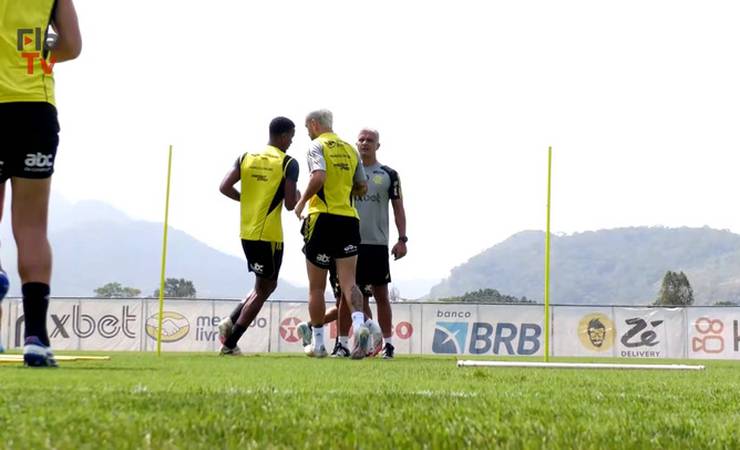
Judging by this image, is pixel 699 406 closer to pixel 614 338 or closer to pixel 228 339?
pixel 228 339

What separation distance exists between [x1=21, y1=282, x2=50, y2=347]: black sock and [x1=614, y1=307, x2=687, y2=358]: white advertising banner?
2000cm

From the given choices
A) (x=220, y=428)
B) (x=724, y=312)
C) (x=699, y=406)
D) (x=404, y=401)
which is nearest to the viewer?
(x=220, y=428)

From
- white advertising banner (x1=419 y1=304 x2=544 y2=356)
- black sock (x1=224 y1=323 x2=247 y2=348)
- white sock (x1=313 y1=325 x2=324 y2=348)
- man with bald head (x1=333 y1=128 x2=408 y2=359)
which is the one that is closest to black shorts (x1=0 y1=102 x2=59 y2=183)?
white sock (x1=313 y1=325 x2=324 y2=348)

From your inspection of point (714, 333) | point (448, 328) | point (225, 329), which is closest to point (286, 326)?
point (448, 328)

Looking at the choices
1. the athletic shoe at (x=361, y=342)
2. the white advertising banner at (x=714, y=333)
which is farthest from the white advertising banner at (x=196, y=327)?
the athletic shoe at (x=361, y=342)

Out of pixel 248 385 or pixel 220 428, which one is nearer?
pixel 220 428

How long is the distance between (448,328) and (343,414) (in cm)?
2085

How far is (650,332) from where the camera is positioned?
75.2 ft

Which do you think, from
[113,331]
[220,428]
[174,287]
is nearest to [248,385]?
[220,428]

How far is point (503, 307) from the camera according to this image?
23188 mm

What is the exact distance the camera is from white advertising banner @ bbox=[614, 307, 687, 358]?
74.1 feet

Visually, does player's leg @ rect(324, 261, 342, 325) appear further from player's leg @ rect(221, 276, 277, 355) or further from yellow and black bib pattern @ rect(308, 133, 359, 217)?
yellow and black bib pattern @ rect(308, 133, 359, 217)

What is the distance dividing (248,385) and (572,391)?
1.16 m

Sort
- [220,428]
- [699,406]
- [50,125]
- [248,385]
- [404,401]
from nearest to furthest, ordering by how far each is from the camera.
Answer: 1. [220,428]
2. [404,401]
3. [699,406]
4. [248,385]
5. [50,125]
